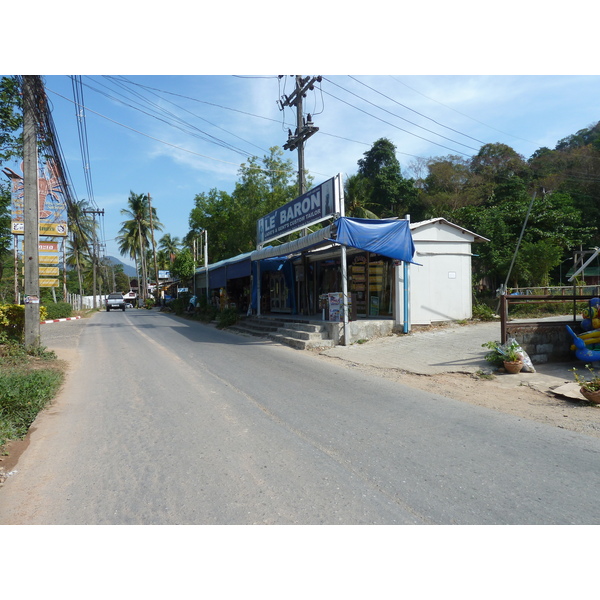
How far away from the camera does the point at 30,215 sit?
10.5 meters

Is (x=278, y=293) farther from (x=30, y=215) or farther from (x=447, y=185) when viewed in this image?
(x=447, y=185)

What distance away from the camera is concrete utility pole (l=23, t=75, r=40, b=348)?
10469 millimetres

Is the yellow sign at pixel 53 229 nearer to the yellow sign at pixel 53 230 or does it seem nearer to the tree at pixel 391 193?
the yellow sign at pixel 53 230

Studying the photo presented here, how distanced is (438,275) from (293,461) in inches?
440

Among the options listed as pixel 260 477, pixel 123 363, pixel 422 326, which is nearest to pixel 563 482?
pixel 260 477

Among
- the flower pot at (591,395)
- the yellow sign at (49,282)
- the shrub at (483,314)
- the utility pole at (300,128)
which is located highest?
the utility pole at (300,128)

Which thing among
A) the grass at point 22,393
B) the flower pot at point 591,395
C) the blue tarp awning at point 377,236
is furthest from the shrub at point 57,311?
the flower pot at point 591,395

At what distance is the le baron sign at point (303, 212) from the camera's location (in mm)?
13151

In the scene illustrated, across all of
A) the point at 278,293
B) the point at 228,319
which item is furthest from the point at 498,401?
the point at 278,293

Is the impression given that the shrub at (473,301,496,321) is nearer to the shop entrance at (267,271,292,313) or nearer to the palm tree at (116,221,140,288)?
the shop entrance at (267,271,292,313)

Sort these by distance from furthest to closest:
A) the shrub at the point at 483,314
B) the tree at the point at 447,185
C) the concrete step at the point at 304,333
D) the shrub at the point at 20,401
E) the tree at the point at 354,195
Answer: the tree at the point at 447,185
the tree at the point at 354,195
the shrub at the point at 483,314
the concrete step at the point at 304,333
the shrub at the point at 20,401

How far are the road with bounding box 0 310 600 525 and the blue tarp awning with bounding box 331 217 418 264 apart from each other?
5.23 meters

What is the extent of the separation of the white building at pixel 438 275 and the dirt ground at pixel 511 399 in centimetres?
510

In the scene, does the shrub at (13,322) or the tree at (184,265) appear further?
the tree at (184,265)
